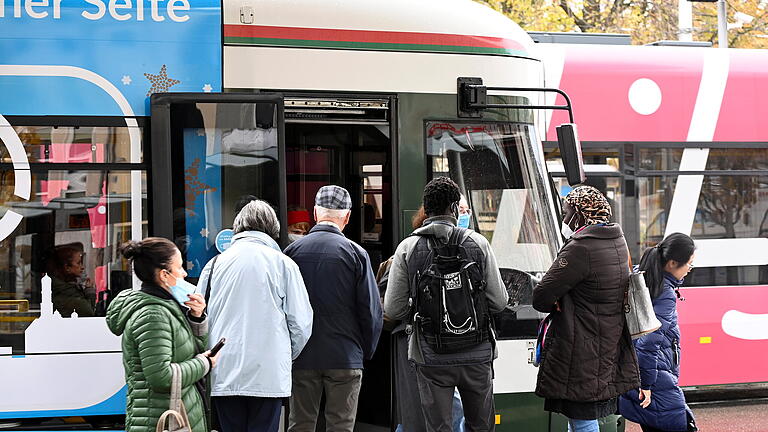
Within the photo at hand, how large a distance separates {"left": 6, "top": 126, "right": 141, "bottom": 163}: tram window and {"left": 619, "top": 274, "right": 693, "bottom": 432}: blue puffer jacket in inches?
123

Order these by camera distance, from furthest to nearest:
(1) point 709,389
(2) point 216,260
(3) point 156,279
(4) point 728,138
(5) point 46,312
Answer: (1) point 709,389
(4) point 728,138
(5) point 46,312
(2) point 216,260
(3) point 156,279

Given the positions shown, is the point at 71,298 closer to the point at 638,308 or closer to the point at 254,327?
the point at 254,327

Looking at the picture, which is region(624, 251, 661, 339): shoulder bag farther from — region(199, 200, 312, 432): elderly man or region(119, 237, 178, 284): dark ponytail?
→ region(119, 237, 178, 284): dark ponytail

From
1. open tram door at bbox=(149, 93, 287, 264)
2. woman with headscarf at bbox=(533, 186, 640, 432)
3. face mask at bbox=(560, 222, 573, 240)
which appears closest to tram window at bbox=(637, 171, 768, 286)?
face mask at bbox=(560, 222, 573, 240)

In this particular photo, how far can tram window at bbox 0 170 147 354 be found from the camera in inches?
228

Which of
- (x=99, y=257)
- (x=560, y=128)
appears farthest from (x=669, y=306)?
(x=99, y=257)

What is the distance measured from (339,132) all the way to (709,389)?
6.06 m

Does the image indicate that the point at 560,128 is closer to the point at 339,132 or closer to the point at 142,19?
the point at 339,132

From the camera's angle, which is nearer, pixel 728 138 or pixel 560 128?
pixel 560 128

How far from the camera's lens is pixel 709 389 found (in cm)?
1127

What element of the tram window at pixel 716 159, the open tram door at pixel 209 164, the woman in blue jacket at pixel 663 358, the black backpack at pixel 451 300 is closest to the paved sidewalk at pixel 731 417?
the tram window at pixel 716 159

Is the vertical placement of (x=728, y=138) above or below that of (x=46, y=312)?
above

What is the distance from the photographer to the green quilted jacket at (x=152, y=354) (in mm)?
4602

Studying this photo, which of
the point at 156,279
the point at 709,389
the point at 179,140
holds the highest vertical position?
the point at 179,140
